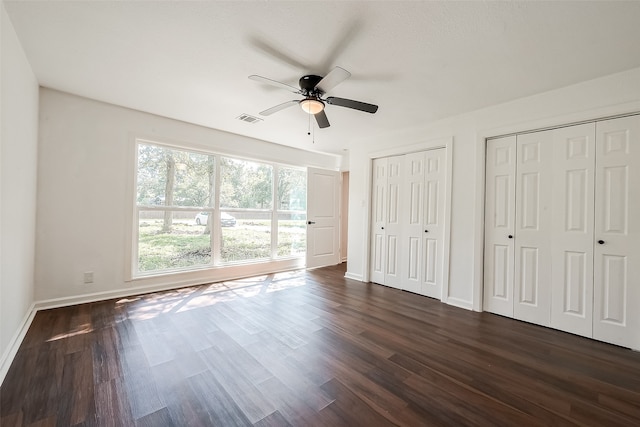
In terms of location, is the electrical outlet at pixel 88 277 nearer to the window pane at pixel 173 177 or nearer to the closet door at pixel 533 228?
the window pane at pixel 173 177

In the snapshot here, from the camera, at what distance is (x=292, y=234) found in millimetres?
5379

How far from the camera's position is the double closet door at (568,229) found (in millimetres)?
2334

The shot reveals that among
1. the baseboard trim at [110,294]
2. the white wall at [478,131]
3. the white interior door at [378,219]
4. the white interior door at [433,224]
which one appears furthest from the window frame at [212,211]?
the white interior door at [433,224]

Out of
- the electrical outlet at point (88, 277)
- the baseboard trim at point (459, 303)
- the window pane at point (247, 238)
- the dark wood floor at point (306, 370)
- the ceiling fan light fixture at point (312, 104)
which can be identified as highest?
the ceiling fan light fixture at point (312, 104)

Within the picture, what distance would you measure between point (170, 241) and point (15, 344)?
6.25 ft

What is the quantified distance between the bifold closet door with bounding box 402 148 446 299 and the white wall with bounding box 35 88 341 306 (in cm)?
366

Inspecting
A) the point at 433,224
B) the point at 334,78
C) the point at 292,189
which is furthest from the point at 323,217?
the point at 334,78

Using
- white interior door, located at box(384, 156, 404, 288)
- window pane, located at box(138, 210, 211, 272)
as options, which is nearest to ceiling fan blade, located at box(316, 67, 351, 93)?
white interior door, located at box(384, 156, 404, 288)

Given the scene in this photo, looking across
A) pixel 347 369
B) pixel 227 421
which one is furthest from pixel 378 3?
pixel 227 421

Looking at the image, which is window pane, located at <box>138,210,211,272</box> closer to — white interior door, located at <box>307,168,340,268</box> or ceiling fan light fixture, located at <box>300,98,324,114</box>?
white interior door, located at <box>307,168,340,268</box>

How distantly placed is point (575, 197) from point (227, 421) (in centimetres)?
358

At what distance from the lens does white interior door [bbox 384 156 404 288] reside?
4.04m

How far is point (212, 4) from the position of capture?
1.67 metres

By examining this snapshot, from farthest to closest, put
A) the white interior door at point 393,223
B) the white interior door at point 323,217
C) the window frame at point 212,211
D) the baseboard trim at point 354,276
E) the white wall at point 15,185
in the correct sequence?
the white interior door at point 323,217, the baseboard trim at point 354,276, the white interior door at point 393,223, the window frame at point 212,211, the white wall at point 15,185
